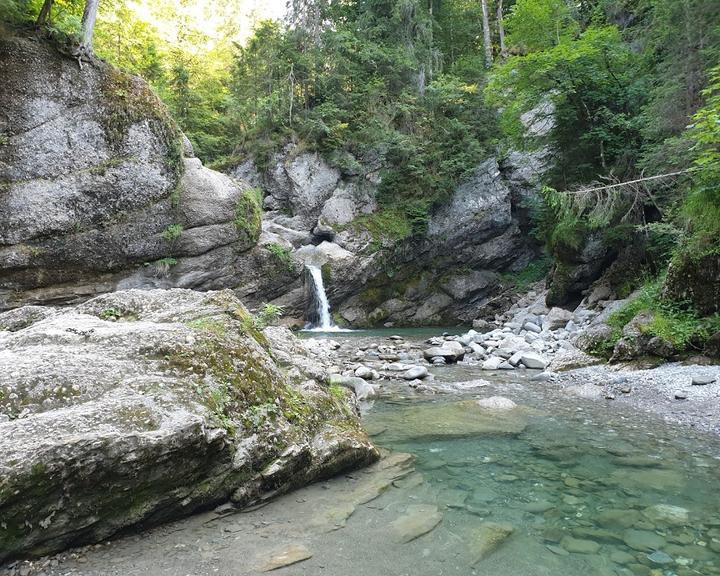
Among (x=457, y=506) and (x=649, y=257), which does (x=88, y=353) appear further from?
(x=649, y=257)

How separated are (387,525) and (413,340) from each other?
43.1 ft

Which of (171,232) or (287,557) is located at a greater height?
(171,232)

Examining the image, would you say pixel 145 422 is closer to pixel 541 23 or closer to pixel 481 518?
pixel 481 518

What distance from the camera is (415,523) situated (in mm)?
3697

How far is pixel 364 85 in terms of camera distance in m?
25.3

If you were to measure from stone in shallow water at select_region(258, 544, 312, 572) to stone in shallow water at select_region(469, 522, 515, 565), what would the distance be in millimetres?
1181

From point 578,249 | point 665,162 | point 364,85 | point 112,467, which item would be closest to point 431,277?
point 578,249

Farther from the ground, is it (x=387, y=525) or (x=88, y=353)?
(x=88, y=353)

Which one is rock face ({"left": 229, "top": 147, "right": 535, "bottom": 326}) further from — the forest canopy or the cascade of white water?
the forest canopy

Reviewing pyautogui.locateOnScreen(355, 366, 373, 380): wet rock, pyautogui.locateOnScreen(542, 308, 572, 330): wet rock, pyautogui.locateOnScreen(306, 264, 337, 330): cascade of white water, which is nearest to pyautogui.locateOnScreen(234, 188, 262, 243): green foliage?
pyautogui.locateOnScreen(306, 264, 337, 330): cascade of white water

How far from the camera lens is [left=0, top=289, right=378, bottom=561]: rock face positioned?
285 centimetres

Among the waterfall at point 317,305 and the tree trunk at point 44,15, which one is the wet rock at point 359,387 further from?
the tree trunk at point 44,15

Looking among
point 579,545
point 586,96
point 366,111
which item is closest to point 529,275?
point 586,96

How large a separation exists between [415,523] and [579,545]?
1.23 metres
